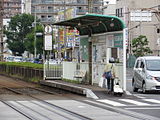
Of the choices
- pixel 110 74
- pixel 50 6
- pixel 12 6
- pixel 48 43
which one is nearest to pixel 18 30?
pixel 50 6

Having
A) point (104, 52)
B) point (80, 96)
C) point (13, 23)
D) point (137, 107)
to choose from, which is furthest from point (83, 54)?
point (13, 23)

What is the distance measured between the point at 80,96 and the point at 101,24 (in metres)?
4.03

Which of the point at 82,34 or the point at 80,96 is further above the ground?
the point at 82,34

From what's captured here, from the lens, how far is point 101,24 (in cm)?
2188

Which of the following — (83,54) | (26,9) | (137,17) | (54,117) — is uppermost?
(26,9)

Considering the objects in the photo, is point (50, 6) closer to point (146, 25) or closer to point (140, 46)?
point (146, 25)

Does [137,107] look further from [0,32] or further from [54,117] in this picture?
[0,32]

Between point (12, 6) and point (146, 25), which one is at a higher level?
point (12, 6)

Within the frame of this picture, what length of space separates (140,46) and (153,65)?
136 ft

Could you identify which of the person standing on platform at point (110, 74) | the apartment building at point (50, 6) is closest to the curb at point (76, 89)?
the person standing on platform at point (110, 74)

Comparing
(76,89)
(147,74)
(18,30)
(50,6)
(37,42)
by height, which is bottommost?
(76,89)

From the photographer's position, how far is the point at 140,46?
62750mm

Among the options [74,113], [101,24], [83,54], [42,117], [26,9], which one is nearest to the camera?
[42,117]

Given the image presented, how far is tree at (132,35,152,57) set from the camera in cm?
6188
